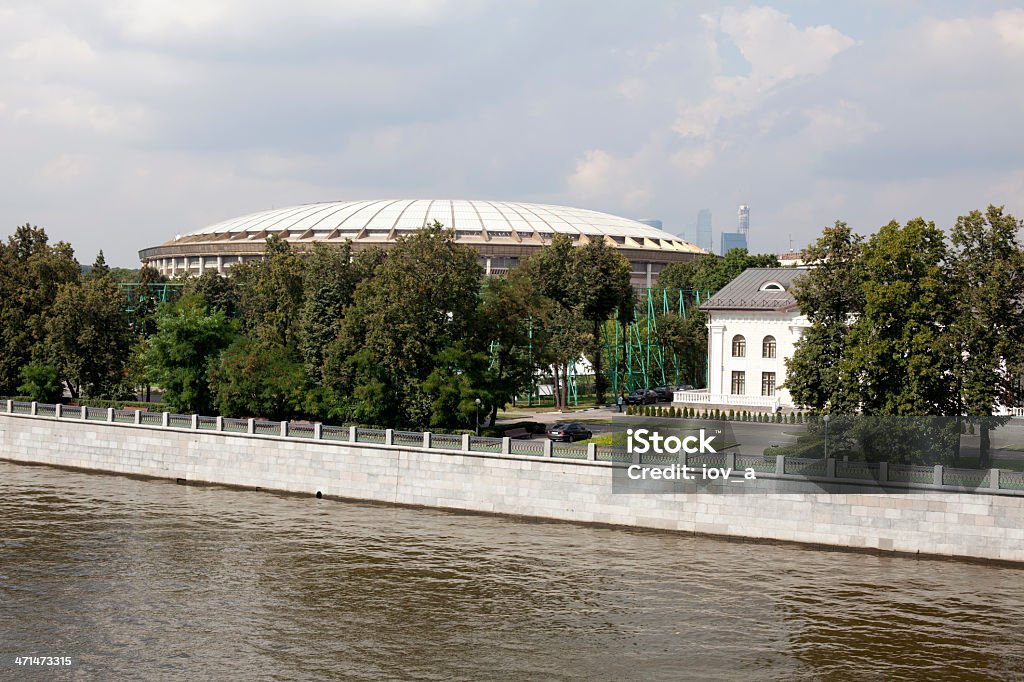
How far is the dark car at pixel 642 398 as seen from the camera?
71775 mm

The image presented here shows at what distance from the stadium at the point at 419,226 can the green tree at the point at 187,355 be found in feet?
192

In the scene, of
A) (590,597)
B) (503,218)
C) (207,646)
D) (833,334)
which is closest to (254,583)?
(207,646)

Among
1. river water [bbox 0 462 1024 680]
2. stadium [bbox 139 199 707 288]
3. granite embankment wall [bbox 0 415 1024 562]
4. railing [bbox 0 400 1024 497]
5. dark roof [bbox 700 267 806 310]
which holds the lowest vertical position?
river water [bbox 0 462 1024 680]

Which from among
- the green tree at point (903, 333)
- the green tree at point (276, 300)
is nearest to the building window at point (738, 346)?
the green tree at point (903, 333)

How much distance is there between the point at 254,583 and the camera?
105ft

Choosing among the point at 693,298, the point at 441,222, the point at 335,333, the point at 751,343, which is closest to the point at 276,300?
the point at 335,333

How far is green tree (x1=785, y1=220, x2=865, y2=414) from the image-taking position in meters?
41.4

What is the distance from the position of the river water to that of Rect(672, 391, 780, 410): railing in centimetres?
2598

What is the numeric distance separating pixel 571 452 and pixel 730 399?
24905 millimetres

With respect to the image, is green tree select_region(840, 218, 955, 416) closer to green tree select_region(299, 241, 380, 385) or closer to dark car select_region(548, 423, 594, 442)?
dark car select_region(548, 423, 594, 442)

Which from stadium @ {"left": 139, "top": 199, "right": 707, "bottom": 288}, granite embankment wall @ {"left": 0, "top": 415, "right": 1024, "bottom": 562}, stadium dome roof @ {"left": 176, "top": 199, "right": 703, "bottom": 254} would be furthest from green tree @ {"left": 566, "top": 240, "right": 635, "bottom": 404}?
stadium dome roof @ {"left": 176, "top": 199, "right": 703, "bottom": 254}

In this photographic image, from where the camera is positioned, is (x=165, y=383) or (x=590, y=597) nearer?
(x=590, y=597)

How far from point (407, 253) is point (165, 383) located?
56.5ft

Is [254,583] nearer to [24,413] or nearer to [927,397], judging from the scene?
[927,397]
